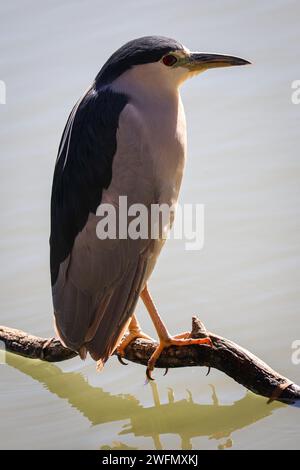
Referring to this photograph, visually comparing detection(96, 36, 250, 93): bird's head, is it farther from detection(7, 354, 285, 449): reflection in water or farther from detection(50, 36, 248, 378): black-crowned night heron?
detection(7, 354, 285, 449): reflection in water

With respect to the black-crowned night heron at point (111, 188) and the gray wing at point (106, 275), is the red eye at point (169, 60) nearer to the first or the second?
the black-crowned night heron at point (111, 188)

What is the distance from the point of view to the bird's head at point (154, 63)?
173 inches

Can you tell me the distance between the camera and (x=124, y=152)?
4359mm

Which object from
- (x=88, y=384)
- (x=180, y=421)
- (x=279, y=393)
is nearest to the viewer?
(x=279, y=393)

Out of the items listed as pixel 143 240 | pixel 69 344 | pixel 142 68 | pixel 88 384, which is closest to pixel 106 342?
pixel 69 344

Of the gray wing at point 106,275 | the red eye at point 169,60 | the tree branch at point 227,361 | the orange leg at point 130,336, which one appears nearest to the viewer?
the tree branch at point 227,361

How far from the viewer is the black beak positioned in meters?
4.52

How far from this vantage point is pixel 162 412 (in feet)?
15.4

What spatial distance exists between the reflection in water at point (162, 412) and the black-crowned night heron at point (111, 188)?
280 mm

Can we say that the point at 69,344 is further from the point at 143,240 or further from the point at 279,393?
the point at 279,393

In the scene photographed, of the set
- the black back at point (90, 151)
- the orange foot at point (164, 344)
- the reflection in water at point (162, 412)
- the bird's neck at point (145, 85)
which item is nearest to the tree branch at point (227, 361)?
the orange foot at point (164, 344)

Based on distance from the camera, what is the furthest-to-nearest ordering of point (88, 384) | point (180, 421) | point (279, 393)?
1. point (88, 384)
2. point (180, 421)
3. point (279, 393)

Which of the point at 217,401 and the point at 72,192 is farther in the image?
the point at 217,401

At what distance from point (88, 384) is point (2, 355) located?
53 cm
